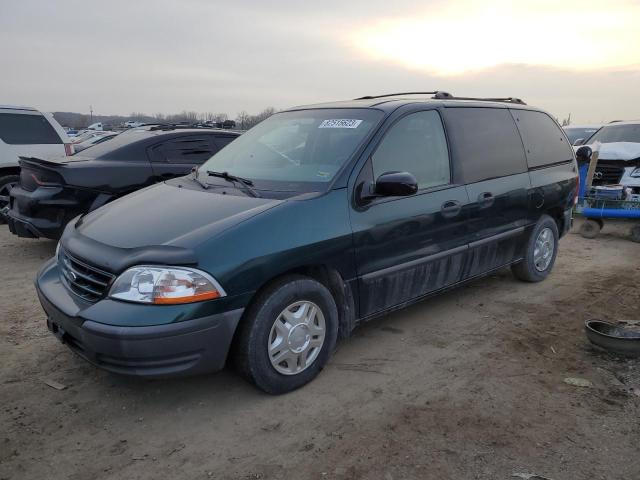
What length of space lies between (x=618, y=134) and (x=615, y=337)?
311 inches

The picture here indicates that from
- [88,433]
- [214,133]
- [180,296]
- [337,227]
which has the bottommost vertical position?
[88,433]

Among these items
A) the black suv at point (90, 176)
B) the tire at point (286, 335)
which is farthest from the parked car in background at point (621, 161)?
the tire at point (286, 335)

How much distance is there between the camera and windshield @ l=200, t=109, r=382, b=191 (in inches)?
145

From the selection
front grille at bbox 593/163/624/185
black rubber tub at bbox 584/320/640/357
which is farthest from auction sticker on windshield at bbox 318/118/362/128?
front grille at bbox 593/163/624/185

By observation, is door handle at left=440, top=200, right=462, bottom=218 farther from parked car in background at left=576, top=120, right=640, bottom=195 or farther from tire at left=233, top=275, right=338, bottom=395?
parked car in background at left=576, top=120, right=640, bottom=195

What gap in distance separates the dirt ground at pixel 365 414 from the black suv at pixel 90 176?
6.59ft

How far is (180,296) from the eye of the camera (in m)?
2.80

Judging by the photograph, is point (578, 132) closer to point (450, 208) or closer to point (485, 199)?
point (485, 199)

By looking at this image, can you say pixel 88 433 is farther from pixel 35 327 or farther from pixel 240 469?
pixel 35 327

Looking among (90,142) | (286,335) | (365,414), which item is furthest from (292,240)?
(90,142)

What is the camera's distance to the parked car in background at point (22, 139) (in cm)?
879

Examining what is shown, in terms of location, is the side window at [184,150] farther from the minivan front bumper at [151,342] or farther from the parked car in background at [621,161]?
the parked car in background at [621,161]

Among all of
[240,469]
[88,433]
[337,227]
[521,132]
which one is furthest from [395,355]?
[521,132]

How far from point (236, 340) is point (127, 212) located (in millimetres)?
1245
